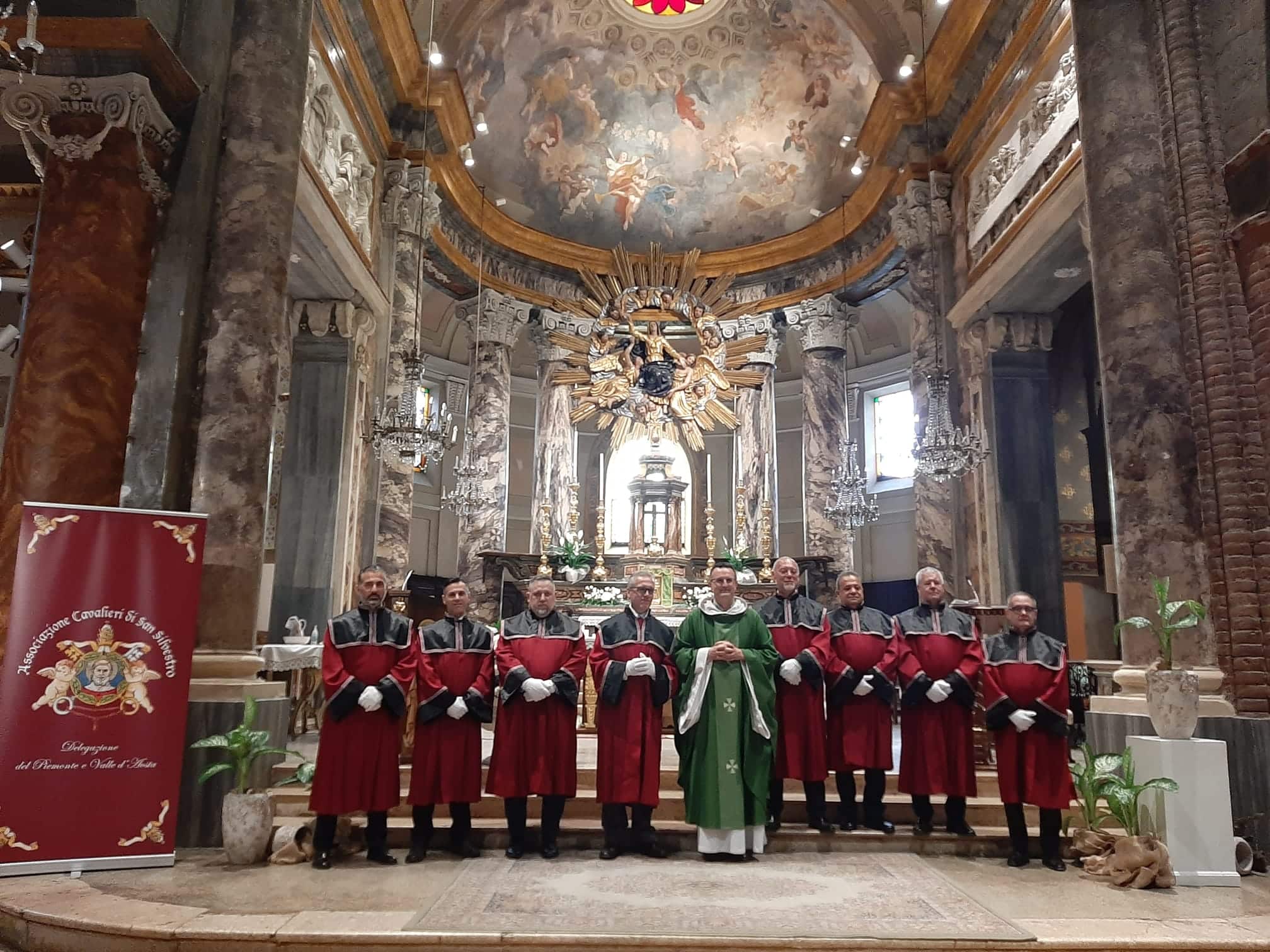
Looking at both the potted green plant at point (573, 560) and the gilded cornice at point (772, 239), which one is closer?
the gilded cornice at point (772, 239)

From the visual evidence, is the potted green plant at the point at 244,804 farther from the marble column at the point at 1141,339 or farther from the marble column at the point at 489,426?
the marble column at the point at 489,426

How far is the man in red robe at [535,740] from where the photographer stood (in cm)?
555

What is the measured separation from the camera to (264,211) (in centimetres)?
659

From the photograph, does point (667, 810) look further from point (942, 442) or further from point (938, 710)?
point (942, 442)

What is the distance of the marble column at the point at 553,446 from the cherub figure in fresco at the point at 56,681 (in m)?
10.5

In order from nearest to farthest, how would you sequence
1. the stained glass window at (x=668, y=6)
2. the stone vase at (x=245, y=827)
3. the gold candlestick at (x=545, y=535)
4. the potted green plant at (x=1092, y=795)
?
A: the stone vase at (x=245, y=827)
the potted green plant at (x=1092, y=795)
the gold candlestick at (x=545, y=535)
the stained glass window at (x=668, y=6)

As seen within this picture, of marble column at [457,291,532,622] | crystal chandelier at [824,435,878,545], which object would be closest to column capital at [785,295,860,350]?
crystal chandelier at [824,435,878,545]

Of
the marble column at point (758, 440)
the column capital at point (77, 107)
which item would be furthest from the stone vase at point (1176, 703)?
the marble column at point (758, 440)

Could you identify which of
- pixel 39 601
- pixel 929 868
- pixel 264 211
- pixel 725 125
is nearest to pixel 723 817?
pixel 929 868

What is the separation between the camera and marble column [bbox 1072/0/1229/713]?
6199mm

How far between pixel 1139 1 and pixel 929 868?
6.42 meters

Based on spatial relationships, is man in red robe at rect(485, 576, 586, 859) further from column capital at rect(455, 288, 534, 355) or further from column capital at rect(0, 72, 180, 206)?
column capital at rect(455, 288, 534, 355)

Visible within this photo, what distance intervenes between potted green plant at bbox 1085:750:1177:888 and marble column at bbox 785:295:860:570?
9596mm

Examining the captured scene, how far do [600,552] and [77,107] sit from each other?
9.65 meters
